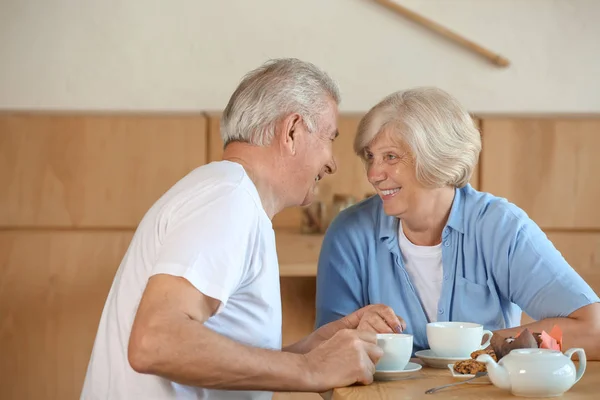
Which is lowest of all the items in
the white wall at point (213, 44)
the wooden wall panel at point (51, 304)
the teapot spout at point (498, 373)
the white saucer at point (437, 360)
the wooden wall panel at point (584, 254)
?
the wooden wall panel at point (51, 304)

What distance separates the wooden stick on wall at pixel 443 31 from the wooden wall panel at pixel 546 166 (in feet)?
1.01

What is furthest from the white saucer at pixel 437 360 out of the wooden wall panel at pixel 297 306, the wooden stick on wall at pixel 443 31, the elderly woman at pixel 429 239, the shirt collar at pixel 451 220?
→ the wooden stick on wall at pixel 443 31

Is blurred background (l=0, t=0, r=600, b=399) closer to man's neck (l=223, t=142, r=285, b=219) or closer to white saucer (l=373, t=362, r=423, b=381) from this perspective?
man's neck (l=223, t=142, r=285, b=219)

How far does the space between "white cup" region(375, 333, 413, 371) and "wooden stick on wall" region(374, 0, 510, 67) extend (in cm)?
215

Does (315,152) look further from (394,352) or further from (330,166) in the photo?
(394,352)

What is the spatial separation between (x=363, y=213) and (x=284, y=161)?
0.56 metres

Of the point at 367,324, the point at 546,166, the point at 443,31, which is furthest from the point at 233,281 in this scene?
the point at 443,31

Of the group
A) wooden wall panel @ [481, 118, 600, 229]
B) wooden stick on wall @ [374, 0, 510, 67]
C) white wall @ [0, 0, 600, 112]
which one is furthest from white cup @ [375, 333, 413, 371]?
wooden stick on wall @ [374, 0, 510, 67]

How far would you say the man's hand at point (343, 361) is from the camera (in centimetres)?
135

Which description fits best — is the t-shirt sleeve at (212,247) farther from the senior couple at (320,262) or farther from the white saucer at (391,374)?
the white saucer at (391,374)

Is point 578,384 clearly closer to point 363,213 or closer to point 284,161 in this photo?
point 284,161

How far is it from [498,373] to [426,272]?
0.76m

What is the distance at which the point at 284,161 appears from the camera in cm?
162

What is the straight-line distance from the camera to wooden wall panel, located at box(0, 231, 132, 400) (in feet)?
10.5
